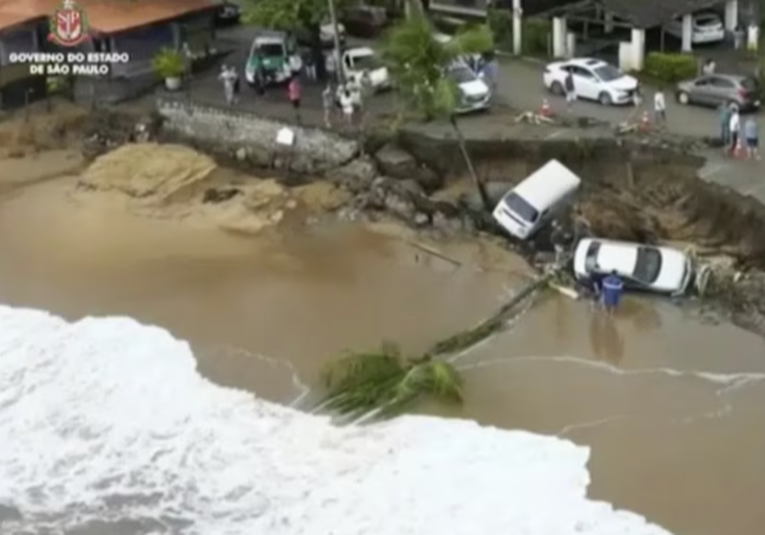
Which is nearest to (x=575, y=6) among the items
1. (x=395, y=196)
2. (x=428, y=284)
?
(x=395, y=196)

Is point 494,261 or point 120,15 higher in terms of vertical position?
point 120,15

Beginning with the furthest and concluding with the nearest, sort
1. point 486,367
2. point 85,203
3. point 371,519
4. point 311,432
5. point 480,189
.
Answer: point 85,203
point 480,189
point 486,367
point 311,432
point 371,519

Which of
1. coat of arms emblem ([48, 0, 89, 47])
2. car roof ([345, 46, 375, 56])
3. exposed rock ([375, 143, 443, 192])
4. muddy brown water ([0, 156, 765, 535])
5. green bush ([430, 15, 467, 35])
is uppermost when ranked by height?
coat of arms emblem ([48, 0, 89, 47])

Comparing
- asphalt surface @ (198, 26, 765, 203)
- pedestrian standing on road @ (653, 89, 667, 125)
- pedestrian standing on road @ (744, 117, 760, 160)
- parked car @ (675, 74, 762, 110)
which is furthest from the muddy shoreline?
parked car @ (675, 74, 762, 110)

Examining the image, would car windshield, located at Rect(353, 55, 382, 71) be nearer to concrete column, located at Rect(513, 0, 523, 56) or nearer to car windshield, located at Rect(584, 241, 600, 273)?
concrete column, located at Rect(513, 0, 523, 56)

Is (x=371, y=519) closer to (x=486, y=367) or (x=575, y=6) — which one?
(x=486, y=367)

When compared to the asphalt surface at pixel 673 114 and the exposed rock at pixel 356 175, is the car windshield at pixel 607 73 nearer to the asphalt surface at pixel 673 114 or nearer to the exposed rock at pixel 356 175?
the asphalt surface at pixel 673 114

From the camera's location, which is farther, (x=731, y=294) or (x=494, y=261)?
(x=494, y=261)
